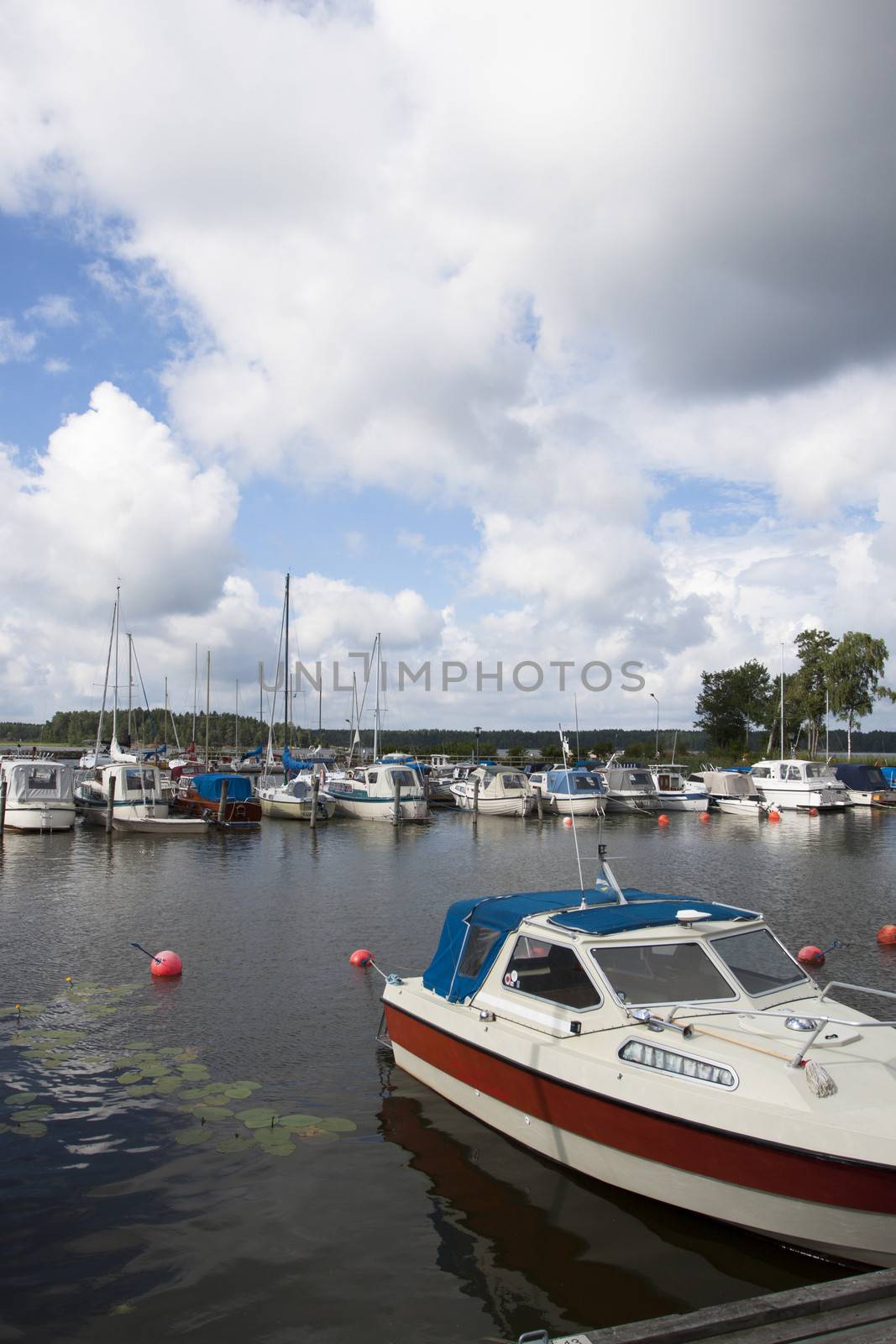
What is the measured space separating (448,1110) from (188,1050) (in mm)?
4080

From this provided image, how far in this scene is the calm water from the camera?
23.3 ft

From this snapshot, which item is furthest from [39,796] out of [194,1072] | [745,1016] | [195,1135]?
[745,1016]

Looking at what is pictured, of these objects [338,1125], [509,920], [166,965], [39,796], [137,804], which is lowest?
[338,1125]

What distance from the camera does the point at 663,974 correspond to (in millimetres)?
9305

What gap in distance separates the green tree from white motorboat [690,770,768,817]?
2442 cm

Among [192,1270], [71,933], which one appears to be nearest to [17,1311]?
[192,1270]

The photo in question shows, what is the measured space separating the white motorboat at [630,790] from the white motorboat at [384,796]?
13218mm

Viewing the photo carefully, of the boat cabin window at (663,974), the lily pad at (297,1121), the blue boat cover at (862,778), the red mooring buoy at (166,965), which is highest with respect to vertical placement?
the boat cabin window at (663,974)

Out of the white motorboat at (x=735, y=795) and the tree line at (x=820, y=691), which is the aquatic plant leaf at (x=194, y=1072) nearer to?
the white motorboat at (x=735, y=795)

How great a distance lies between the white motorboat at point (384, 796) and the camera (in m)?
46.4

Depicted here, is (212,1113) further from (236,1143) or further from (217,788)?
(217,788)

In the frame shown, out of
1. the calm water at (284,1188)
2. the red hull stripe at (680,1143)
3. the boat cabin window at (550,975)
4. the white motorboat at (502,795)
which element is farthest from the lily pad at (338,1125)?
the white motorboat at (502,795)

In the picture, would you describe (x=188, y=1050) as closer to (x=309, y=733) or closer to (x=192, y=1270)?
(x=192, y=1270)

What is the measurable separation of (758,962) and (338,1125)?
5138 millimetres
